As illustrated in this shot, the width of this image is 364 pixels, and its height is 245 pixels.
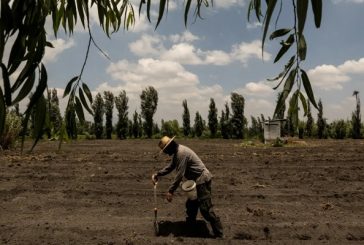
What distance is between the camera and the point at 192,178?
6.66 m

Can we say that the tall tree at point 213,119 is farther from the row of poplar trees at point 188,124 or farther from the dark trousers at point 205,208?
the dark trousers at point 205,208

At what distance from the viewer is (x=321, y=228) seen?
6586 millimetres

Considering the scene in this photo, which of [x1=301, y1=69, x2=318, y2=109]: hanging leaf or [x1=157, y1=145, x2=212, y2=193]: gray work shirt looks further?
[x1=157, y1=145, x2=212, y2=193]: gray work shirt

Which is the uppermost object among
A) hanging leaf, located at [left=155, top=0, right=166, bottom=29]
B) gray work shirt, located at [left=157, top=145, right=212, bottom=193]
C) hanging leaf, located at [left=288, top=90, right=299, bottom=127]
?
hanging leaf, located at [left=155, top=0, right=166, bottom=29]

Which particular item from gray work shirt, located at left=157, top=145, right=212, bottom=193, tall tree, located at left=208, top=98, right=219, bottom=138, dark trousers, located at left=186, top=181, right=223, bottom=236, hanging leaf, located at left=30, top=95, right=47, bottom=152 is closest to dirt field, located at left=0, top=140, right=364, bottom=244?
dark trousers, located at left=186, top=181, right=223, bottom=236

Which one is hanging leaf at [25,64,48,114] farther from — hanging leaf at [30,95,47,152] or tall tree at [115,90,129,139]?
tall tree at [115,90,129,139]

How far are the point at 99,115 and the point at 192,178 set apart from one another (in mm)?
22198

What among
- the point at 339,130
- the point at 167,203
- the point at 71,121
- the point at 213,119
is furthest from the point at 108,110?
the point at 71,121

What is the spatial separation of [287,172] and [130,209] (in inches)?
147

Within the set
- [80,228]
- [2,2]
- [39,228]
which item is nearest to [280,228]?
[80,228]

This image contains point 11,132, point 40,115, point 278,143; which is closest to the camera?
point 40,115

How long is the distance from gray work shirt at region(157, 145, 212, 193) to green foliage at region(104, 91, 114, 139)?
2250cm

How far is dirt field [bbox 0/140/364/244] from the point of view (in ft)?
21.1

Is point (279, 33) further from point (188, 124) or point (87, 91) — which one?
point (188, 124)
